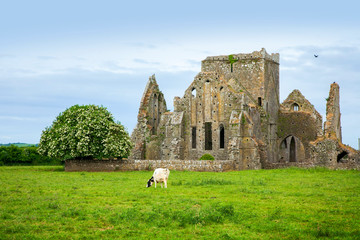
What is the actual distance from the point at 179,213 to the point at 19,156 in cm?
4454

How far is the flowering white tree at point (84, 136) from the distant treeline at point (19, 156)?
11.8 m

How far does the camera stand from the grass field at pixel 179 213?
51.2 ft

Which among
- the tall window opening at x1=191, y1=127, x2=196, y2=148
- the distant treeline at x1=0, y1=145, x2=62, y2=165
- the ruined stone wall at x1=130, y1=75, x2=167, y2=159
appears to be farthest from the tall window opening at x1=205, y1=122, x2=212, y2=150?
the distant treeline at x1=0, y1=145, x2=62, y2=165

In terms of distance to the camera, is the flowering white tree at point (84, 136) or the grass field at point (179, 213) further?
the flowering white tree at point (84, 136)

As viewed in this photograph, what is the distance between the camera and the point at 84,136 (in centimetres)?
4472

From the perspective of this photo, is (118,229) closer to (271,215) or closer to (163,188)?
(271,215)

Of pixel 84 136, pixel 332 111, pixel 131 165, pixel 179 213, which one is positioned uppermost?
pixel 332 111

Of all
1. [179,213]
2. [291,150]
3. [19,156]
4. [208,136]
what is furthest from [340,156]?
[179,213]

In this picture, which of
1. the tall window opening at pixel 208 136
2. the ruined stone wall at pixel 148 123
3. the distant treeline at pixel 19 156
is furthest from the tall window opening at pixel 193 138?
the distant treeline at pixel 19 156

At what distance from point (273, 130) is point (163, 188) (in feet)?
118

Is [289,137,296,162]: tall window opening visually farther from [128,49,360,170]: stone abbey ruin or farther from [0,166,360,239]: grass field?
[0,166,360,239]: grass field

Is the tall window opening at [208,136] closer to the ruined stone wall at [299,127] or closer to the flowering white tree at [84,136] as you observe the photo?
the flowering white tree at [84,136]

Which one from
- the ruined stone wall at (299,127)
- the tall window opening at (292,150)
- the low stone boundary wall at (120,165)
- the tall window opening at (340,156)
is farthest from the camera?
the tall window opening at (292,150)

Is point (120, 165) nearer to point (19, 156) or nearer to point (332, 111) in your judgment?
point (19, 156)
